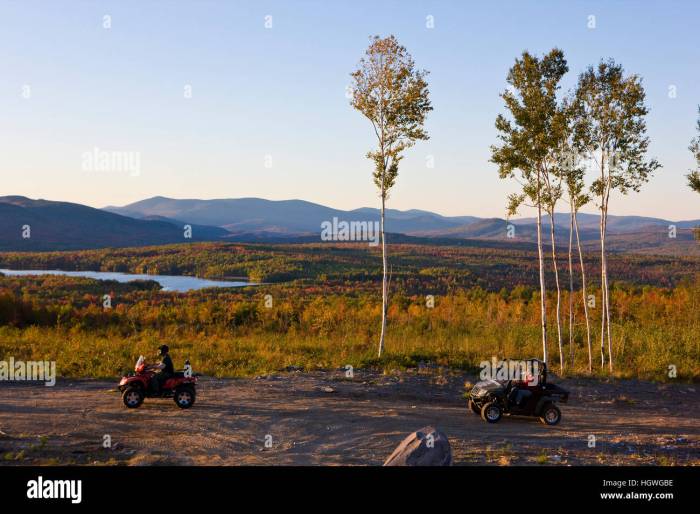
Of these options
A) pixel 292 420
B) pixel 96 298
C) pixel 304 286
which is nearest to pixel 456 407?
pixel 292 420

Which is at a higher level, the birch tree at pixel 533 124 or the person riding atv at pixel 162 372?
the birch tree at pixel 533 124

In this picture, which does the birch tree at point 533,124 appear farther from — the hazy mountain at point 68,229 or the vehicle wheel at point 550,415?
the hazy mountain at point 68,229

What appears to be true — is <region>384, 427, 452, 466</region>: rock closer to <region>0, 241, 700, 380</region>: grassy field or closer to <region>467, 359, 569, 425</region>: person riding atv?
<region>467, 359, 569, 425</region>: person riding atv

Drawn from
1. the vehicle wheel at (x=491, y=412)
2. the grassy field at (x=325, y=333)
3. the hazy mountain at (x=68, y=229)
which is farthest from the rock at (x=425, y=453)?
the hazy mountain at (x=68, y=229)

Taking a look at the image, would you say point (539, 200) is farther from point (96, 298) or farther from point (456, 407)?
point (96, 298)

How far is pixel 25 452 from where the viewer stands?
10.4 metres

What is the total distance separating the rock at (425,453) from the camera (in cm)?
868

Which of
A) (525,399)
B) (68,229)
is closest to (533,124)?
(525,399)

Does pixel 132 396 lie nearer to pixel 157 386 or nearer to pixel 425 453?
pixel 157 386

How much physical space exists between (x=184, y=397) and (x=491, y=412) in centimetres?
671

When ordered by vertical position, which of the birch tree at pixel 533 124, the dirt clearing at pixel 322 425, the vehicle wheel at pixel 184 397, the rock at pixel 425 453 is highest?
the birch tree at pixel 533 124

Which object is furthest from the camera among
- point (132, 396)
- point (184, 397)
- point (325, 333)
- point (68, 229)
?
point (68, 229)

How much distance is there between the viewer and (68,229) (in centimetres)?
15462

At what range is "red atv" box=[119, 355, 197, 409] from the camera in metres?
13.8
